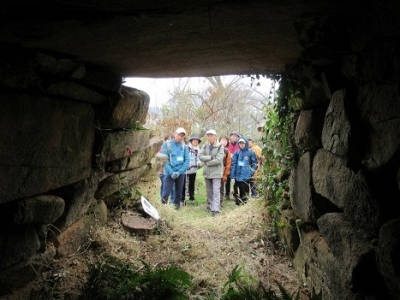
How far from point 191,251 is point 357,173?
2.69 meters

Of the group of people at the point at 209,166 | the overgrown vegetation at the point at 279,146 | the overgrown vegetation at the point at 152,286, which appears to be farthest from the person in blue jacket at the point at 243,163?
the overgrown vegetation at the point at 152,286

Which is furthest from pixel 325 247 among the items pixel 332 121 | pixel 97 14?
pixel 97 14

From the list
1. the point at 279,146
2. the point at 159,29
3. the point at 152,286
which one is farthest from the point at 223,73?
the point at 152,286

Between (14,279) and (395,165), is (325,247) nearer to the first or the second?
(395,165)

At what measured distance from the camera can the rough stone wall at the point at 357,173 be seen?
1678 mm

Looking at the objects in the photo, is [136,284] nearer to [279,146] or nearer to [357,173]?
[357,173]

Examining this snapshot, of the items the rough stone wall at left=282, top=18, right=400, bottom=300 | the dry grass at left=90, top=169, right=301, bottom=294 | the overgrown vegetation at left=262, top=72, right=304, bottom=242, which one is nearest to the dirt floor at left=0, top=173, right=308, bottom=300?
the dry grass at left=90, top=169, right=301, bottom=294

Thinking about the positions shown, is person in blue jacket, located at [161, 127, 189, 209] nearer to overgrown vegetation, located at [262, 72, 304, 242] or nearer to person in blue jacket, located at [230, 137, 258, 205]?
person in blue jacket, located at [230, 137, 258, 205]

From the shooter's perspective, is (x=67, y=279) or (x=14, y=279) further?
(x=67, y=279)

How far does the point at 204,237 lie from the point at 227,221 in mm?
750

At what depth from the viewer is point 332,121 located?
2.38 metres

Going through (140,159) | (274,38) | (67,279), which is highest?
(274,38)

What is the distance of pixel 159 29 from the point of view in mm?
2107

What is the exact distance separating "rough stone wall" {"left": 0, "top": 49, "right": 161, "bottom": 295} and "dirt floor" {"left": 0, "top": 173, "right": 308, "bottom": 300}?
0.59 feet
